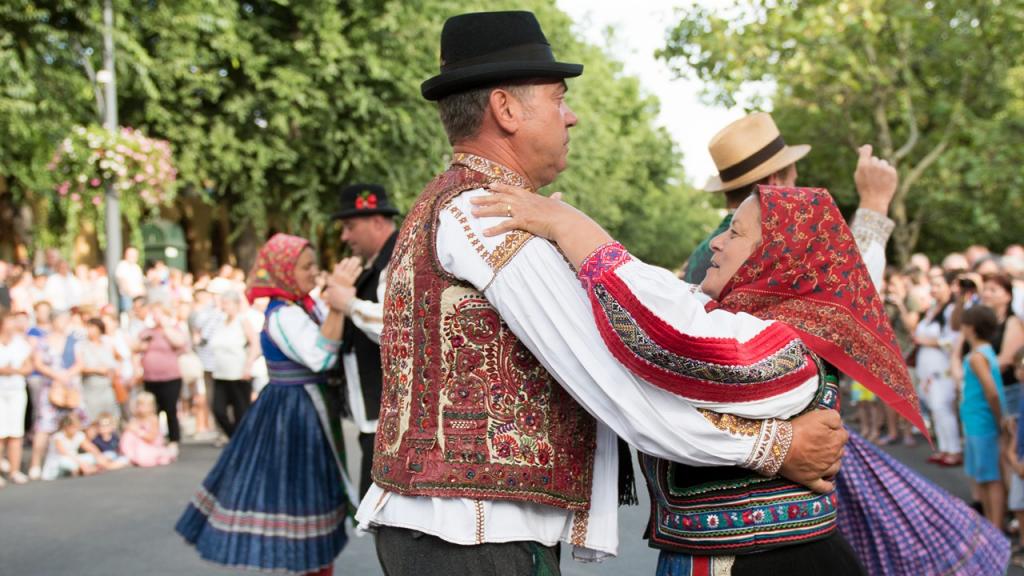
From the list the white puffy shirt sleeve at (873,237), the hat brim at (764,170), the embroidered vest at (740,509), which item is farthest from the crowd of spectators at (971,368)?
the embroidered vest at (740,509)

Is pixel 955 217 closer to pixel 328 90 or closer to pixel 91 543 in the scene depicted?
pixel 328 90

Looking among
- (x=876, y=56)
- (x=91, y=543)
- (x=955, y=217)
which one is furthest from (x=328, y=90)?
(x=955, y=217)

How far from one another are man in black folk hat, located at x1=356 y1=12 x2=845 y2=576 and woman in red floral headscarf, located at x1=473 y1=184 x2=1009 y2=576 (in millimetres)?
66

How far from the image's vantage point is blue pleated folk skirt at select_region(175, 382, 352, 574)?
17.7 feet

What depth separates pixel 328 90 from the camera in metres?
20.2

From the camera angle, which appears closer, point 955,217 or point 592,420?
point 592,420

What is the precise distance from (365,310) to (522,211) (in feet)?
9.25

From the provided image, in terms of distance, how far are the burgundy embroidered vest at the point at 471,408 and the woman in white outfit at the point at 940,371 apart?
820 cm

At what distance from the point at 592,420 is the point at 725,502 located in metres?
0.38

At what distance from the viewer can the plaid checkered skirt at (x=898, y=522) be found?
3.43 metres

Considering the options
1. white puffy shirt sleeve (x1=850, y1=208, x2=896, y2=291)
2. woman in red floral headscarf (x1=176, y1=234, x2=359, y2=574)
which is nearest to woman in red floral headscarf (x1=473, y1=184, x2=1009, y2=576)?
white puffy shirt sleeve (x1=850, y1=208, x2=896, y2=291)

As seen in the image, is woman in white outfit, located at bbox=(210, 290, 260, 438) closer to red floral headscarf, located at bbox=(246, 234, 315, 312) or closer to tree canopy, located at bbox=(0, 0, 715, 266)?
red floral headscarf, located at bbox=(246, 234, 315, 312)

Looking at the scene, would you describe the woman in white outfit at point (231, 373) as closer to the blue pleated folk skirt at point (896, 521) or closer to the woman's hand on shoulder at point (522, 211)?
the blue pleated folk skirt at point (896, 521)

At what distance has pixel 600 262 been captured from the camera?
2111 millimetres
